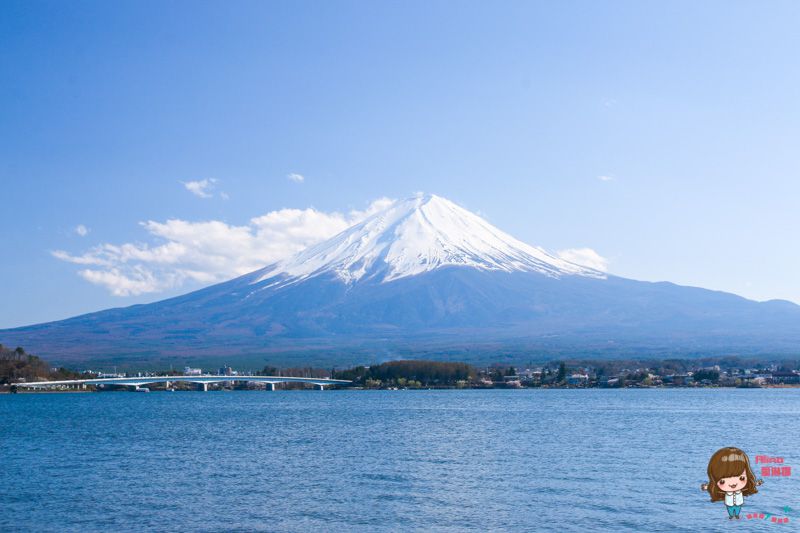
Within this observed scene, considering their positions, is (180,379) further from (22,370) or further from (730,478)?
(730,478)

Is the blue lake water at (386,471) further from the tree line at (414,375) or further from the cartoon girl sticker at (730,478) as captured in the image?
the tree line at (414,375)

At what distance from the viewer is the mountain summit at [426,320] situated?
13600cm

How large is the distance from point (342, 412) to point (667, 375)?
46558 millimetres

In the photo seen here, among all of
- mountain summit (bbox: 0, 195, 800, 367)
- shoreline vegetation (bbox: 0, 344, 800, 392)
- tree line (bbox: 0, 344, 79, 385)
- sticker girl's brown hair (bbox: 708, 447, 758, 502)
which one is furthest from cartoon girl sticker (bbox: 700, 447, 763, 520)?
mountain summit (bbox: 0, 195, 800, 367)

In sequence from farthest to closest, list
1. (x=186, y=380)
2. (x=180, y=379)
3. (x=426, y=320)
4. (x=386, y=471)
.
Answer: (x=426, y=320) → (x=186, y=380) → (x=180, y=379) → (x=386, y=471)

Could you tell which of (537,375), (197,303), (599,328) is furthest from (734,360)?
(197,303)

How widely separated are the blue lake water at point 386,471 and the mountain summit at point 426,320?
79478mm

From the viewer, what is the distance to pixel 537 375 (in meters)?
89.8

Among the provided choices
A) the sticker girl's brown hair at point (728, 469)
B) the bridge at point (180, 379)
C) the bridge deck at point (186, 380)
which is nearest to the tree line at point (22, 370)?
the bridge at point (180, 379)

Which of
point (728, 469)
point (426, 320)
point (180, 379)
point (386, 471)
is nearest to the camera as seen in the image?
point (728, 469)

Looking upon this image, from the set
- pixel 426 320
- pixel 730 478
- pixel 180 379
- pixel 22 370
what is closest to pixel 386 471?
pixel 730 478

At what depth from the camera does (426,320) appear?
17250 cm

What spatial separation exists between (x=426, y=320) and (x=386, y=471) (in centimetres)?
14716

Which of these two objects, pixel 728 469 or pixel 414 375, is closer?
pixel 728 469
